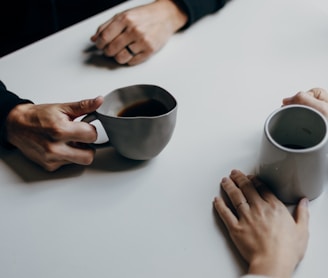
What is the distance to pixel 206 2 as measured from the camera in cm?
98

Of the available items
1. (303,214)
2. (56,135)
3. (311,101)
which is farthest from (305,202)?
(56,135)

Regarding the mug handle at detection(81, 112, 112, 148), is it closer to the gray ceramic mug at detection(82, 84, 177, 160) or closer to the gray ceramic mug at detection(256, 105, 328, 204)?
the gray ceramic mug at detection(82, 84, 177, 160)

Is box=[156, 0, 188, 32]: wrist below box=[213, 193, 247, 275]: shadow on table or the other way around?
the other way around

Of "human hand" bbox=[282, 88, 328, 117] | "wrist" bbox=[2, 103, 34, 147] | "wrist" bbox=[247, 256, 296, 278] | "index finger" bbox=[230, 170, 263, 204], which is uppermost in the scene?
"human hand" bbox=[282, 88, 328, 117]

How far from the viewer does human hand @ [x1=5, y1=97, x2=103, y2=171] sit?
720mm

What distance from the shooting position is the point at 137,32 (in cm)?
93

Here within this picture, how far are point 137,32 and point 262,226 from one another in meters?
0.48

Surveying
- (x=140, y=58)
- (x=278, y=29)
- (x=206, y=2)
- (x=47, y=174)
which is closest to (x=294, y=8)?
(x=278, y=29)

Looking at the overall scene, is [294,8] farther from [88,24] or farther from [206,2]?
[88,24]

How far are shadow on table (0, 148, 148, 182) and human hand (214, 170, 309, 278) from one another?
16 centimetres

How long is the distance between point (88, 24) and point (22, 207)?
47 cm

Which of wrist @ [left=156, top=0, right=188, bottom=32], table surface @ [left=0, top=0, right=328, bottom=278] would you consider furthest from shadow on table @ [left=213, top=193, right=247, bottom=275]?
wrist @ [left=156, top=0, right=188, bottom=32]

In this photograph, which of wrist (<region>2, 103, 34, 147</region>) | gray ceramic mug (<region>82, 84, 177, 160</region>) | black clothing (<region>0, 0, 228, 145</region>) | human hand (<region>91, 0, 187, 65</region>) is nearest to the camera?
gray ceramic mug (<region>82, 84, 177, 160</region>)

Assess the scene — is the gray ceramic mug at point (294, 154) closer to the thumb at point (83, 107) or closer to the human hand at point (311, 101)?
the human hand at point (311, 101)
